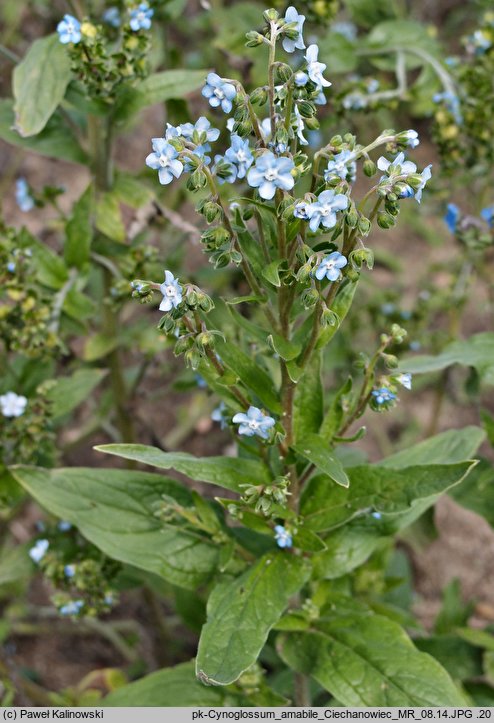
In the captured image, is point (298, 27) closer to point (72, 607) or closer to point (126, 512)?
point (126, 512)

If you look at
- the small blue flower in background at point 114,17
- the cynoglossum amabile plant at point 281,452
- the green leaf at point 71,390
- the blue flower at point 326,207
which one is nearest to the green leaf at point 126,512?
the cynoglossum amabile plant at point 281,452

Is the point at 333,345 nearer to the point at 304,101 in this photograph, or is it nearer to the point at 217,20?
the point at 217,20

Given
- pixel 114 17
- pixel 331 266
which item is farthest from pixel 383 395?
pixel 114 17

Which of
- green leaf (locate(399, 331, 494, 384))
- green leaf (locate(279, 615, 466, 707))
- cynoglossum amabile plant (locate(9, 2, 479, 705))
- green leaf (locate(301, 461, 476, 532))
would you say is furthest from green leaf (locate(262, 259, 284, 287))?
green leaf (locate(279, 615, 466, 707))

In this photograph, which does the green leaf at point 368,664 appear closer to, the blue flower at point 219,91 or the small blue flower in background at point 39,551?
the small blue flower in background at point 39,551

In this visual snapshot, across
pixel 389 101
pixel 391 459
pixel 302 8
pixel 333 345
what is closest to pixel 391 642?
pixel 391 459

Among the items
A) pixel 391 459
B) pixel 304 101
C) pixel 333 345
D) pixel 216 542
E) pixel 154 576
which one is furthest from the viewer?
pixel 333 345
